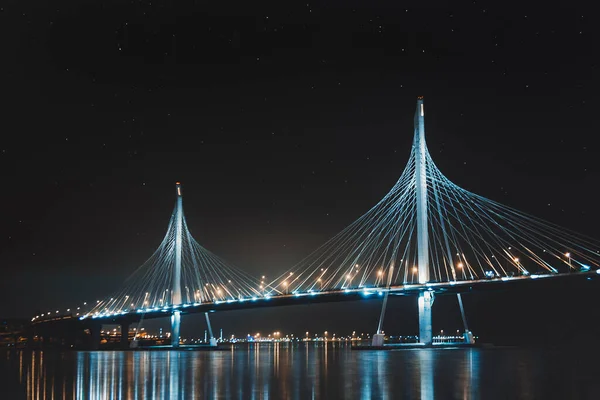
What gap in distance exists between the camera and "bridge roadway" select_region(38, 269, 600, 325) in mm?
55375

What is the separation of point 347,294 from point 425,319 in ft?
29.5

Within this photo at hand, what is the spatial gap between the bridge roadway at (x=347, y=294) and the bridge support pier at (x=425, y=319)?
64 centimetres

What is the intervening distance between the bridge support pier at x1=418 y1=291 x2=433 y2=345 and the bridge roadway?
635 millimetres

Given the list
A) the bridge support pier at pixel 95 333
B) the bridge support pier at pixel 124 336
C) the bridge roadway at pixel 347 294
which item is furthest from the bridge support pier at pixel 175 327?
the bridge support pier at pixel 95 333

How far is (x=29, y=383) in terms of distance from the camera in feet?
83.9

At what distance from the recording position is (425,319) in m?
57.1

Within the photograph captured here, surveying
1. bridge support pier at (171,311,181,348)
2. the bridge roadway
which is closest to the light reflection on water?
the bridge roadway

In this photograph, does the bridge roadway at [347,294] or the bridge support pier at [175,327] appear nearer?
the bridge roadway at [347,294]

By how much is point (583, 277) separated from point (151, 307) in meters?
49.5

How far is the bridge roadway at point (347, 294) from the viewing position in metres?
55.4

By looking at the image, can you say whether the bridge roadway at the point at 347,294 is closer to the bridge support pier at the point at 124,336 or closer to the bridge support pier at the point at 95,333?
the bridge support pier at the point at 124,336

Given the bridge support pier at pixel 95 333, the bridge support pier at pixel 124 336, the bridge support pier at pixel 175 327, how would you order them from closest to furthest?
the bridge support pier at pixel 175 327 → the bridge support pier at pixel 124 336 → the bridge support pier at pixel 95 333

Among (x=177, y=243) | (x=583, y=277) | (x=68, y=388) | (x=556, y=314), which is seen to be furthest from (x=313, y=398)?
(x=556, y=314)

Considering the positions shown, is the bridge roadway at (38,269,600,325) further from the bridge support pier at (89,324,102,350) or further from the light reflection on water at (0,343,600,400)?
the light reflection on water at (0,343,600,400)
